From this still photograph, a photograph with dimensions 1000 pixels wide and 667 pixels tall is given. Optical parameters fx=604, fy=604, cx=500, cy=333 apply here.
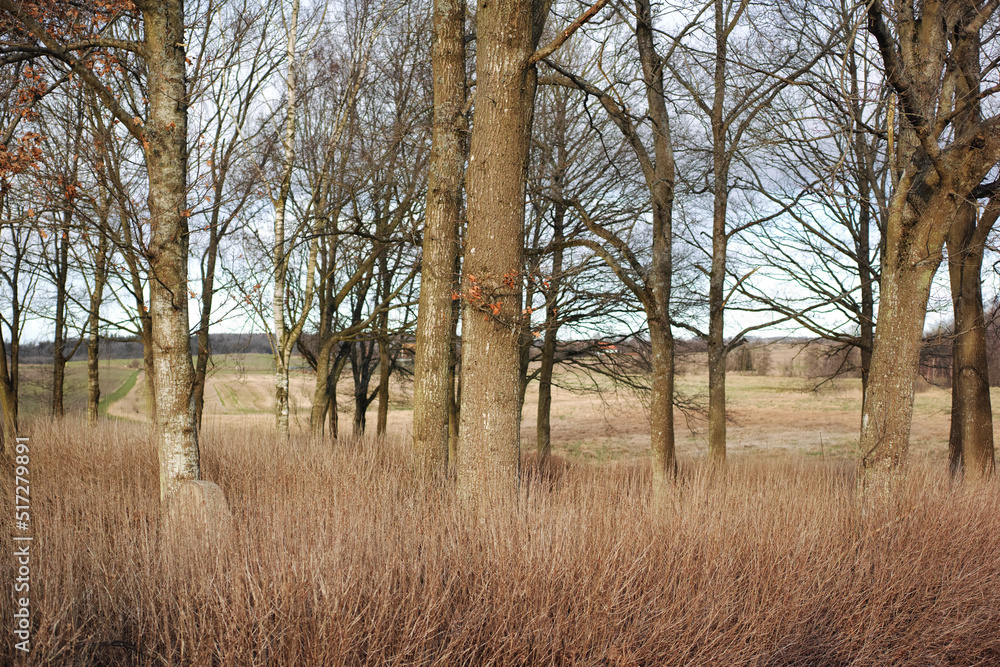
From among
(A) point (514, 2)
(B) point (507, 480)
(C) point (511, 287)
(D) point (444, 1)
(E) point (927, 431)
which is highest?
(D) point (444, 1)

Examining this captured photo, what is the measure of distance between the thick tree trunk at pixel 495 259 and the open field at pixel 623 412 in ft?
26.7

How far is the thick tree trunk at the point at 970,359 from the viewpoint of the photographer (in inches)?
302

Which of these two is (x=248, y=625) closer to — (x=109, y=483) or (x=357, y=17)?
(x=109, y=483)

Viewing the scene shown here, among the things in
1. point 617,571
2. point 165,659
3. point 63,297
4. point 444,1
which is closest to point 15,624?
→ point 165,659

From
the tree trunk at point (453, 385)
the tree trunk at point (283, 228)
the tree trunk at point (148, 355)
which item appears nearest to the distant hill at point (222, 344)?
the tree trunk at point (148, 355)

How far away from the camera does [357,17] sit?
10.0 meters

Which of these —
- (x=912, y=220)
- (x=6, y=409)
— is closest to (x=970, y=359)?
(x=912, y=220)

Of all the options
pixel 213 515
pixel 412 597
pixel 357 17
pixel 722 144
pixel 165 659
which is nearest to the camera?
pixel 165 659

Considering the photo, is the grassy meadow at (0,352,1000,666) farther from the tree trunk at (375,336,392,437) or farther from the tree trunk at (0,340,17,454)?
the tree trunk at (375,336,392,437)

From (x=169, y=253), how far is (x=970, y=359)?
30.9ft

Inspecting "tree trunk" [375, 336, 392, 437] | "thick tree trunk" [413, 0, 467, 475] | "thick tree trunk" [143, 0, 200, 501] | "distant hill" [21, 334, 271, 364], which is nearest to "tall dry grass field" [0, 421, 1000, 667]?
"thick tree trunk" [143, 0, 200, 501]

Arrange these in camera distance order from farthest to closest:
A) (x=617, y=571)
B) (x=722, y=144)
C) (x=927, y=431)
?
1. (x=927, y=431)
2. (x=722, y=144)
3. (x=617, y=571)

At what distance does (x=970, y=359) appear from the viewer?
785cm

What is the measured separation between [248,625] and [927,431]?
2469 centimetres
